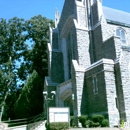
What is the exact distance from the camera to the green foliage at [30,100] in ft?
89.1

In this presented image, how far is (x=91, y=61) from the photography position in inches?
861

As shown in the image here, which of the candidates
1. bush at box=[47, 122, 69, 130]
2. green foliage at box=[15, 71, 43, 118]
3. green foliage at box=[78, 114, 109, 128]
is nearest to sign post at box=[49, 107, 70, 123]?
bush at box=[47, 122, 69, 130]

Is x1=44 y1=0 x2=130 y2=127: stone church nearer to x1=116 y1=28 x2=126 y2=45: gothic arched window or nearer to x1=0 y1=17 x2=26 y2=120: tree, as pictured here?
x1=116 y1=28 x2=126 y2=45: gothic arched window

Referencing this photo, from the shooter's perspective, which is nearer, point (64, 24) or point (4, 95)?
point (64, 24)

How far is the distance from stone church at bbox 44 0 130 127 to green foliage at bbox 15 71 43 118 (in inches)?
141

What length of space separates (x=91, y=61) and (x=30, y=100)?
10326 millimetres

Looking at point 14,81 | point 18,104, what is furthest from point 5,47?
point 18,104

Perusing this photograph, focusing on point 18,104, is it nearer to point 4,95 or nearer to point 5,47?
point 4,95

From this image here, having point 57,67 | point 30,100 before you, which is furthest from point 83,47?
point 30,100

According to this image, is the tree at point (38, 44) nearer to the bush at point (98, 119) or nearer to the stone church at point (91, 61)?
the stone church at point (91, 61)

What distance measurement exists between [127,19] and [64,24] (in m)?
8.32

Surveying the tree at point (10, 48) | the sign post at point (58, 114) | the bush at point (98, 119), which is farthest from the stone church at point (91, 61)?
the tree at point (10, 48)

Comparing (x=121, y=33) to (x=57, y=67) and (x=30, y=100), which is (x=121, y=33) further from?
(x=30, y=100)

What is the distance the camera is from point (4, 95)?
31.7 m
